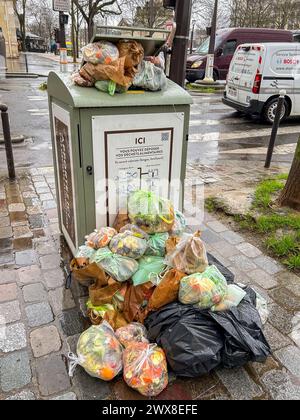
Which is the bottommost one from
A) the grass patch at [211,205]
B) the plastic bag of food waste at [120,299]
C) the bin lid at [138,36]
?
the grass patch at [211,205]

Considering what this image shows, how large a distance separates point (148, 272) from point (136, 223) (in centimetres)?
39

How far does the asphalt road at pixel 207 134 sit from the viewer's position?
6.66 metres

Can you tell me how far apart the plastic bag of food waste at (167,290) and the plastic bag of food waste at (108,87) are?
1314mm

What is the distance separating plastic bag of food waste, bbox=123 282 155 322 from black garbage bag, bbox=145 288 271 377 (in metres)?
0.16

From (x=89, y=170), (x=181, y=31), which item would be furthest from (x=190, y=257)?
(x=181, y=31)

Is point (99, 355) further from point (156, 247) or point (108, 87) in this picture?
point (108, 87)

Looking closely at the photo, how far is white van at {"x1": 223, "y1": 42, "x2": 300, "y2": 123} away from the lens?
8.96 m

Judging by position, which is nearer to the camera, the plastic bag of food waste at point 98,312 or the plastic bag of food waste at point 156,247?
the plastic bag of food waste at point 98,312

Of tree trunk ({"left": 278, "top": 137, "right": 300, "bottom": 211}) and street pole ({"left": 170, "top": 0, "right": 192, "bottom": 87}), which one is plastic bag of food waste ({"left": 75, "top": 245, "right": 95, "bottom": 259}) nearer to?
tree trunk ({"left": 278, "top": 137, "right": 300, "bottom": 211})

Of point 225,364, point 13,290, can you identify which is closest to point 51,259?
point 13,290

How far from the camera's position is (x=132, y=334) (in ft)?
7.28

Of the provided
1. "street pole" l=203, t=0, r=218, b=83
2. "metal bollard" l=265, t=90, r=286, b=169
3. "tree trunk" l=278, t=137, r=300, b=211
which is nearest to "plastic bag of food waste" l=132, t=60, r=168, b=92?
"tree trunk" l=278, t=137, r=300, b=211

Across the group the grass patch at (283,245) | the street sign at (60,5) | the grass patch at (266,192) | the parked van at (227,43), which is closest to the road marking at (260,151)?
the grass patch at (266,192)

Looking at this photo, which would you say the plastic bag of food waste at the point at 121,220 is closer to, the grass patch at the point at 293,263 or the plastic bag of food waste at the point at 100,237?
the plastic bag of food waste at the point at 100,237
